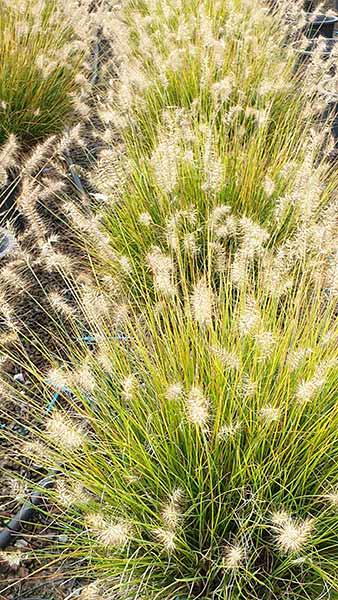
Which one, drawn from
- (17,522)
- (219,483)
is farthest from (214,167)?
(17,522)

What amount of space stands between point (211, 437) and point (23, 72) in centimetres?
292

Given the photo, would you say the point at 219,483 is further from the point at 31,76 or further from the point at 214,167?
the point at 31,76

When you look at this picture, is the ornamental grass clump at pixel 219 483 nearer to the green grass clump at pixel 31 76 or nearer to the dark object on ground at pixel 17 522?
the dark object on ground at pixel 17 522

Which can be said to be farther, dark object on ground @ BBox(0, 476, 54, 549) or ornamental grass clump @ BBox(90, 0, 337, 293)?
ornamental grass clump @ BBox(90, 0, 337, 293)

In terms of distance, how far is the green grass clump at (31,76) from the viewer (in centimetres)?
371

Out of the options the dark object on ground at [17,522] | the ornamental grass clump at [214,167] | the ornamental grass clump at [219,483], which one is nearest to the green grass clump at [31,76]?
the ornamental grass clump at [214,167]

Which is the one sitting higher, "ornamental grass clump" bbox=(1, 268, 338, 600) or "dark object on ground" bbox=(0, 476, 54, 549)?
"ornamental grass clump" bbox=(1, 268, 338, 600)

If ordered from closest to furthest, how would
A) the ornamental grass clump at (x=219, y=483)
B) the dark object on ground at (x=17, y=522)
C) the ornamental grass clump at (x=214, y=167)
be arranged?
the ornamental grass clump at (x=219, y=483) < the dark object on ground at (x=17, y=522) < the ornamental grass clump at (x=214, y=167)

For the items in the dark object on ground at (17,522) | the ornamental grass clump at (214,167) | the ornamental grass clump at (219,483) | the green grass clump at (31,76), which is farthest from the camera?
the green grass clump at (31,76)

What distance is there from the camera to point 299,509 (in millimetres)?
1574

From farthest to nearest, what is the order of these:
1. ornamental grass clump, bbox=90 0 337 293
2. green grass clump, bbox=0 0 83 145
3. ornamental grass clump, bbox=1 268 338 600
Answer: green grass clump, bbox=0 0 83 145
ornamental grass clump, bbox=90 0 337 293
ornamental grass clump, bbox=1 268 338 600

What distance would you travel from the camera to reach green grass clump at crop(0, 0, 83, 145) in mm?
3709

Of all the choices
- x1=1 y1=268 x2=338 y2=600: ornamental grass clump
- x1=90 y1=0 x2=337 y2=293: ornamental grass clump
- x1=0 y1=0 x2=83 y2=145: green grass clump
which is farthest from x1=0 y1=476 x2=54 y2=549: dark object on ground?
x1=0 y1=0 x2=83 y2=145: green grass clump

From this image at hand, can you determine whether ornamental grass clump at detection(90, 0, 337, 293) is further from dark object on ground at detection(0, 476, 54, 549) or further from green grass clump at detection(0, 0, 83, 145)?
dark object on ground at detection(0, 476, 54, 549)
